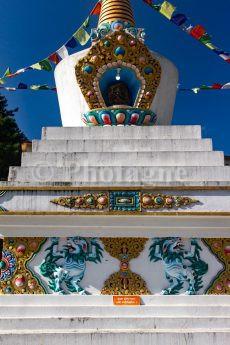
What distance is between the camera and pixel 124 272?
19.2 feet

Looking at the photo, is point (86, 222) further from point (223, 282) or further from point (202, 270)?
point (223, 282)

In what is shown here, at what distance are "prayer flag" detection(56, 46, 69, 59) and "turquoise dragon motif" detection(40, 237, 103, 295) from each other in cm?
569

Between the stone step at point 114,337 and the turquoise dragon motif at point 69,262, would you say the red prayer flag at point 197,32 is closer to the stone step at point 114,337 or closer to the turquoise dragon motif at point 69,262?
the turquoise dragon motif at point 69,262

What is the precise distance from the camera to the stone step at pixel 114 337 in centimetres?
513

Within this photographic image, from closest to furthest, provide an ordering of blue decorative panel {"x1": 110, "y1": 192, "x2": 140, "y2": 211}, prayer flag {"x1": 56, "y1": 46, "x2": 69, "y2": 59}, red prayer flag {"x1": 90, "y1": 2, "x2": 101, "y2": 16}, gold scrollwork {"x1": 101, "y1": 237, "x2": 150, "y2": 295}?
gold scrollwork {"x1": 101, "y1": 237, "x2": 150, "y2": 295} < blue decorative panel {"x1": 110, "y1": 192, "x2": 140, "y2": 211} < prayer flag {"x1": 56, "y1": 46, "x2": 69, "y2": 59} < red prayer flag {"x1": 90, "y1": 2, "x2": 101, "y2": 16}

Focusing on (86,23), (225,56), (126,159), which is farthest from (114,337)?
(86,23)

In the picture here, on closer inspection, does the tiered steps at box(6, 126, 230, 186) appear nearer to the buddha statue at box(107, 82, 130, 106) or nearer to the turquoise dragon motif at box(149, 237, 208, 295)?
the turquoise dragon motif at box(149, 237, 208, 295)

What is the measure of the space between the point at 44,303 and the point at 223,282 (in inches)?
108

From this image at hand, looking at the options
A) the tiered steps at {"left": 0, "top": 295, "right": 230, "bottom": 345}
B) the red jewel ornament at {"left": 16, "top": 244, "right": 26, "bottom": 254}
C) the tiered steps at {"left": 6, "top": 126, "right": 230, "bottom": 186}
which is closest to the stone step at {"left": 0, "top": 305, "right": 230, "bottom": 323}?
the tiered steps at {"left": 0, "top": 295, "right": 230, "bottom": 345}

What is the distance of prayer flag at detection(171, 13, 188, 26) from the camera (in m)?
9.81

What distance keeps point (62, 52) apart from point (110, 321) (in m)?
7.10

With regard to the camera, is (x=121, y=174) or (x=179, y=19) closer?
(x=121, y=174)

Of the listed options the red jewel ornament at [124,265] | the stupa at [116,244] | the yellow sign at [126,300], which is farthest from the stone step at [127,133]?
the yellow sign at [126,300]

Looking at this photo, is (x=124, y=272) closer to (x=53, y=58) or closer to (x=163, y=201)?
(x=163, y=201)
